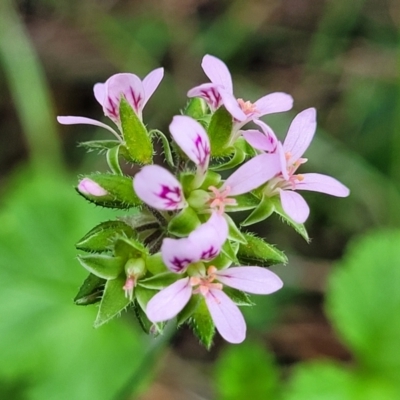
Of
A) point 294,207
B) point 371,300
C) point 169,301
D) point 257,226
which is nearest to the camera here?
point 169,301

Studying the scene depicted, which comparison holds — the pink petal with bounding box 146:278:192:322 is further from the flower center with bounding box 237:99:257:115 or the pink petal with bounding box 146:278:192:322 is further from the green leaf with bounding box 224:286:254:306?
the flower center with bounding box 237:99:257:115

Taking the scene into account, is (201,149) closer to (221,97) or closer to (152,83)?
(221,97)

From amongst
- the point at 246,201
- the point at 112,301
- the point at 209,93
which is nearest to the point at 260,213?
the point at 246,201

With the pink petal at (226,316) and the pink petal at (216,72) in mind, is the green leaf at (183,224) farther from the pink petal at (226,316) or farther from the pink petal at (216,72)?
the pink petal at (216,72)

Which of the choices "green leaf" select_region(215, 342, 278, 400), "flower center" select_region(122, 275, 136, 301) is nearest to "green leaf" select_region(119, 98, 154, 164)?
"flower center" select_region(122, 275, 136, 301)

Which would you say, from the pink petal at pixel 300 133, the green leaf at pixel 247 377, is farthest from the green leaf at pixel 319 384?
the pink petal at pixel 300 133

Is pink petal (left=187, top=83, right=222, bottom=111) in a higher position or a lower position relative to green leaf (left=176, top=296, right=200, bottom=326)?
higher

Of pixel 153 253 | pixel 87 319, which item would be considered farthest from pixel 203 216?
pixel 87 319
